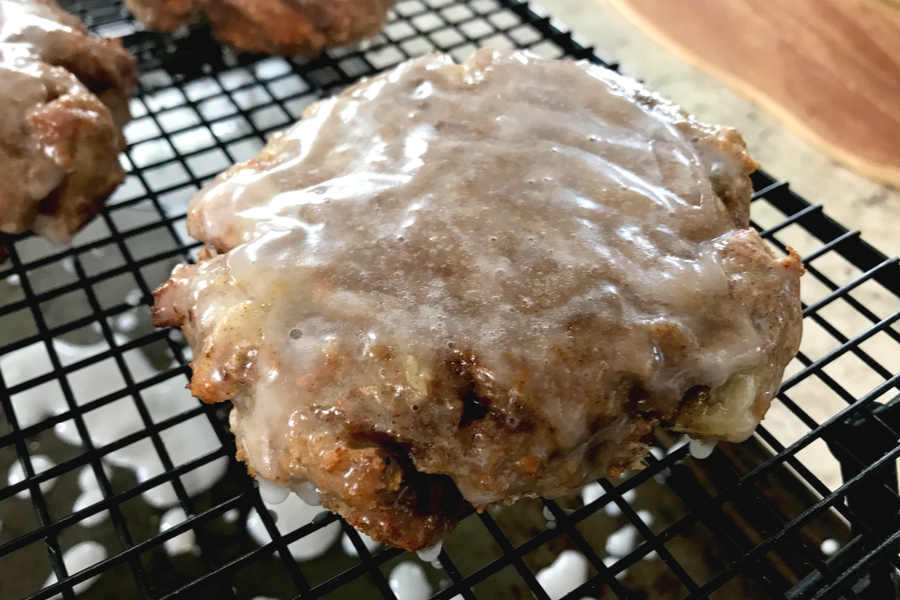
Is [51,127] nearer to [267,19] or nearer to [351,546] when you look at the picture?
[267,19]

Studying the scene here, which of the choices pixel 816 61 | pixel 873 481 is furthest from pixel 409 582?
pixel 816 61

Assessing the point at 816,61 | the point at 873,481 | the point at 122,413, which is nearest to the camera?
the point at 873,481

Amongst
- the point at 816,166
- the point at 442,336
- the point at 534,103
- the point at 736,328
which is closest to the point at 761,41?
the point at 816,166

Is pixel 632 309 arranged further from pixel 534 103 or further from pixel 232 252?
pixel 232 252

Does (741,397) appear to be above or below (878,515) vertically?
above

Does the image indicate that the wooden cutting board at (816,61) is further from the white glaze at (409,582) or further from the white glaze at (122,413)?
the white glaze at (122,413)

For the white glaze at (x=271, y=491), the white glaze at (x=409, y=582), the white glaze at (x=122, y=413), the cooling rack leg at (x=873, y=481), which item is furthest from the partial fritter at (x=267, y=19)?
the cooling rack leg at (x=873, y=481)
